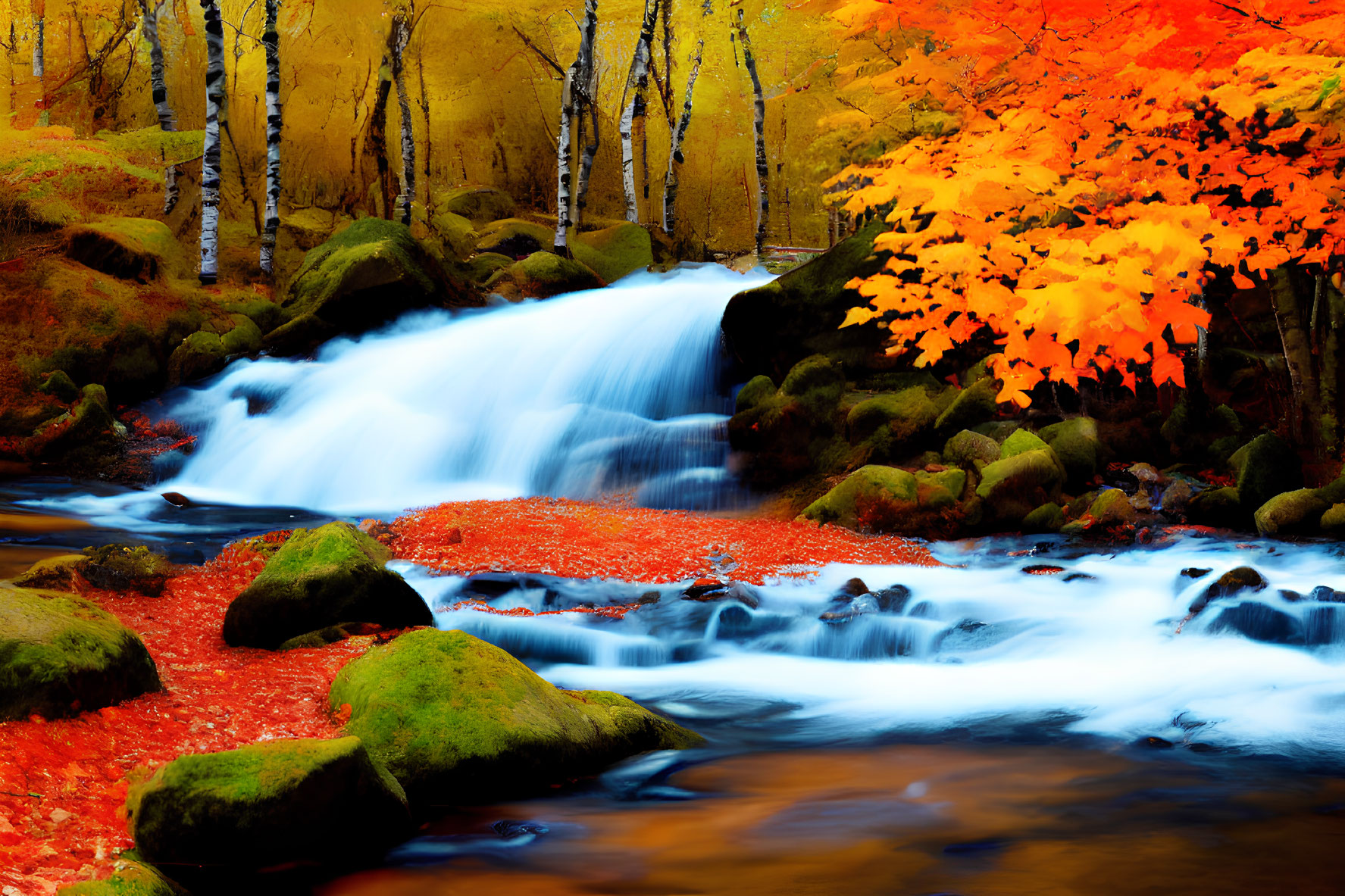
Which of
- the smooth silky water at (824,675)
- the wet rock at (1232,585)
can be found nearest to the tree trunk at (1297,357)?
the smooth silky water at (824,675)

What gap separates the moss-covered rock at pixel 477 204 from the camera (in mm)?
26812

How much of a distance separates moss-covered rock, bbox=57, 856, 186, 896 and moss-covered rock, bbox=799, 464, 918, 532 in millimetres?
8776

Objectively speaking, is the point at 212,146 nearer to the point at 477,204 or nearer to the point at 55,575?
the point at 477,204

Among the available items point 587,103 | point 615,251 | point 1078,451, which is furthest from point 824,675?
point 587,103

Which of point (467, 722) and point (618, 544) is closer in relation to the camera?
point (467, 722)

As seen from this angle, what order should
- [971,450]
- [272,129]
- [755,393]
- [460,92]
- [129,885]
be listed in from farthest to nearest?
[460,92] < [272,129] < [755,393] < [971,450] < [129,885]

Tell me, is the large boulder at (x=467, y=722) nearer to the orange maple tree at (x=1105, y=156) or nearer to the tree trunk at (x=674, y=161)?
the orange maple tree at (x=1105, y=156)

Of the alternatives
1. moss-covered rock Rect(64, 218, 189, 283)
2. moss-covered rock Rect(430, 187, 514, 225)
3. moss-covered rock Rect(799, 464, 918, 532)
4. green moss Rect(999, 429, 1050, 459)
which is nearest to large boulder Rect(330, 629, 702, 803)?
moss-covered rock Rect(799, 464, 918, 532)

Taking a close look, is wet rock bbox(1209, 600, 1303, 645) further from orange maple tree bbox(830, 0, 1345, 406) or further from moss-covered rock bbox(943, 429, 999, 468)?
moss-covered rock bbox(943, 429, 999, 468)

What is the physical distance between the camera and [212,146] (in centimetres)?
1731

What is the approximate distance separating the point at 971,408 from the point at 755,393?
289cm

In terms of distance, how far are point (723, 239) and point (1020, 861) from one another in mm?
31179

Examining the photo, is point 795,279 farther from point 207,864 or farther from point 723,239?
point 723,239

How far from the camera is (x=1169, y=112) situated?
6.04m
